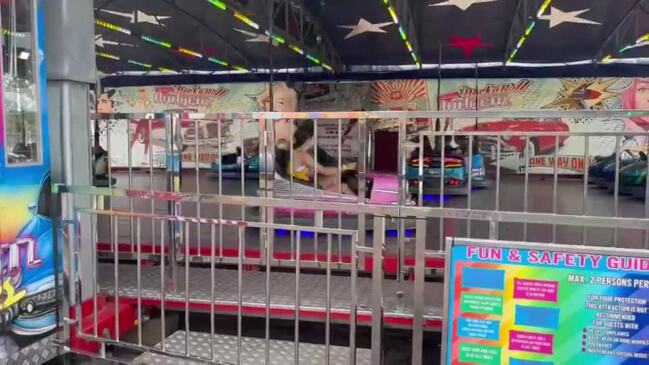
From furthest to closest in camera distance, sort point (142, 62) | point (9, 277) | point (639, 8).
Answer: point (142, 62) → point (639, 8) → point (9, 277)

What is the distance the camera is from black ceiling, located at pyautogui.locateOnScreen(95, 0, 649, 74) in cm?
1077

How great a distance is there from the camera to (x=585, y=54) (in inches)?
585

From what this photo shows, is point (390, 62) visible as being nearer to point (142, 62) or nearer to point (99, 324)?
point (142, 62)

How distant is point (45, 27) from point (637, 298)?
9.65 ft

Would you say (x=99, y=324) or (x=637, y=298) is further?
(x=99, y=324)

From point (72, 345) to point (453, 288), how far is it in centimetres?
206

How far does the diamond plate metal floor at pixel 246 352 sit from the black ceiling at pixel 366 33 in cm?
725

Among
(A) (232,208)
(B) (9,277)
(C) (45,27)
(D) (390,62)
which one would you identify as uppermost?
(D) (390,62)

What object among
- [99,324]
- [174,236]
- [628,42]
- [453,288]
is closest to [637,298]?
[453,288]

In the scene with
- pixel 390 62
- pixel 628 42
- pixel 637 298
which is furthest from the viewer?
pixel 390 62

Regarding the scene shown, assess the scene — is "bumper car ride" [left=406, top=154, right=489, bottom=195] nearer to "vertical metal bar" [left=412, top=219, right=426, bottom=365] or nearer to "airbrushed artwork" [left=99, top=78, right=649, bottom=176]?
"airbrushed artwork" [left=99, top=78, right=649, bottom=176]

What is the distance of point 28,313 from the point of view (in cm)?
261

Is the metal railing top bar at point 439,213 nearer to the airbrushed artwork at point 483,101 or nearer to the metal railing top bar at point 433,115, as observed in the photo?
the metal railing top bar at point 433,115

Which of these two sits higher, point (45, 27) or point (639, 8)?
point (639, 8)
